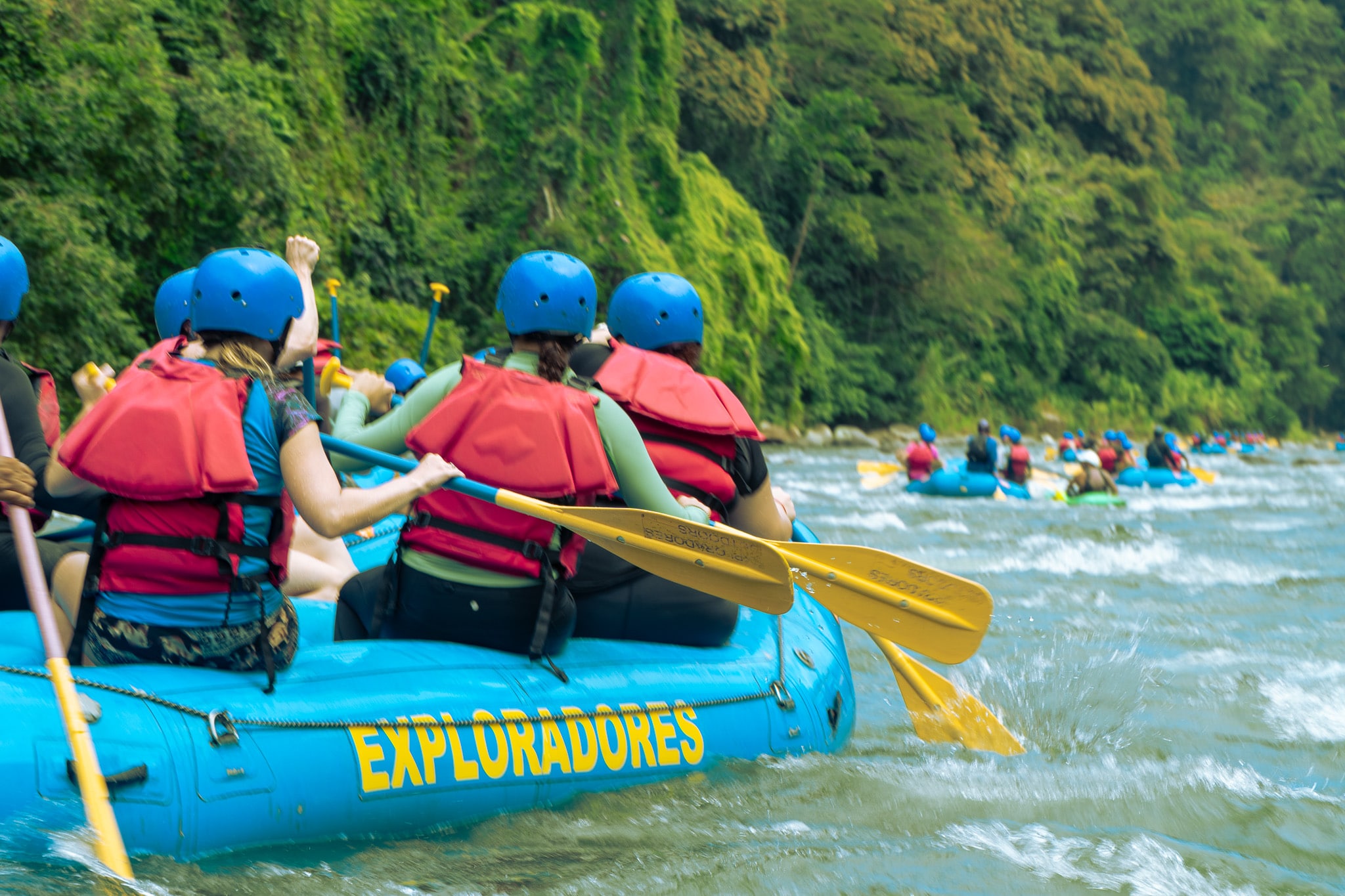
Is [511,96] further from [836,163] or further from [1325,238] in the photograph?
[1325,238]

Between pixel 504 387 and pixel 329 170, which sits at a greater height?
pixel 329 170

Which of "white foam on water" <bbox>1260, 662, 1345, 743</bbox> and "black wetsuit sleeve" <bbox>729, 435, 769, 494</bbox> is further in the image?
"white foam on water" <bbox>1260, 662, 1345, 743</bbox>

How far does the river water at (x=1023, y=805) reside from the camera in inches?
115

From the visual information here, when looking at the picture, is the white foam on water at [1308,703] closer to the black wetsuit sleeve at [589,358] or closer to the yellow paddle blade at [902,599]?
the yellow paddle blade at [902,599]

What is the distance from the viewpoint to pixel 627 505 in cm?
362

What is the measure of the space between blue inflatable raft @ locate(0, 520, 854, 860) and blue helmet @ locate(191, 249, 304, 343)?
30.1 inches

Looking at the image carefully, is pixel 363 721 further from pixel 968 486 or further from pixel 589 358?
pixel 968 486

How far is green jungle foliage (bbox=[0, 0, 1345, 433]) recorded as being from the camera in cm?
1264

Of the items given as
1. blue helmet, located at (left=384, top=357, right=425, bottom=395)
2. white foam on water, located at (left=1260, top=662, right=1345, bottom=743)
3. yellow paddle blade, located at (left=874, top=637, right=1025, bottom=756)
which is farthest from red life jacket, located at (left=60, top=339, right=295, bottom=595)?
blue helmet, located at (left=384, top=357, right=425, bottom=395)

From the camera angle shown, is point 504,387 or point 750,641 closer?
point 504,387

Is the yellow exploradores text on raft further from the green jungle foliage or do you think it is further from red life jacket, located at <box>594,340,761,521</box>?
the green jungle foliage

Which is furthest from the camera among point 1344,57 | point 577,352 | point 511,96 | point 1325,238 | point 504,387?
point 1344,57

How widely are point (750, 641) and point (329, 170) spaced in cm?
1519

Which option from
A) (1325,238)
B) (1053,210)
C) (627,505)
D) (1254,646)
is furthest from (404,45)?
(1325,238)
